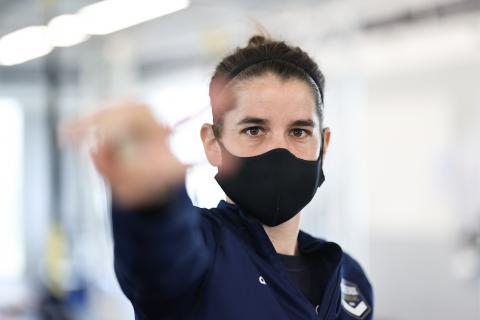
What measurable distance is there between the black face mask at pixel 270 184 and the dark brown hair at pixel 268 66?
0.36 feet

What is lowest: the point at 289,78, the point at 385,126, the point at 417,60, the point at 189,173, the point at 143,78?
the point at 189,173

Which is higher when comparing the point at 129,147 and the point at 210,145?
the point at 210,145

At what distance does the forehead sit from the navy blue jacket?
0.18 meters

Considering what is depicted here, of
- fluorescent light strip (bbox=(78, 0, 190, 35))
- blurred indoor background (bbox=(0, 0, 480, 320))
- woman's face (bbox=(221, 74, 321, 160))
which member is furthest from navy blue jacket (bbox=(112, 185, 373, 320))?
fluorescent light strip (bbox=(78, 0, 190, 35))

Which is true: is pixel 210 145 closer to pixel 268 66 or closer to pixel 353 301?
pixel 268 66

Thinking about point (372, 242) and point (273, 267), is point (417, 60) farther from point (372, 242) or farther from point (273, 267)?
point (273, 267)

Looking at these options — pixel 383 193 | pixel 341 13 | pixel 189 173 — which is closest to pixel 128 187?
pixel 189 173

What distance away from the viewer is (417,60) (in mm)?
6871

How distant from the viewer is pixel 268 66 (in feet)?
4.13

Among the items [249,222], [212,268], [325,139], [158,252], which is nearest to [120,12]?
[325,139]

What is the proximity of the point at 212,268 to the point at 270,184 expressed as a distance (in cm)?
21

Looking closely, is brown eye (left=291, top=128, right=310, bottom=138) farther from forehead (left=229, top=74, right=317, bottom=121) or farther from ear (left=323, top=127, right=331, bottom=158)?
ear (left=323, top=127, right=331, bottom=158)

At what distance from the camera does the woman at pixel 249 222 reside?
80 cm

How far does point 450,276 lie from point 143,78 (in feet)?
19.1
